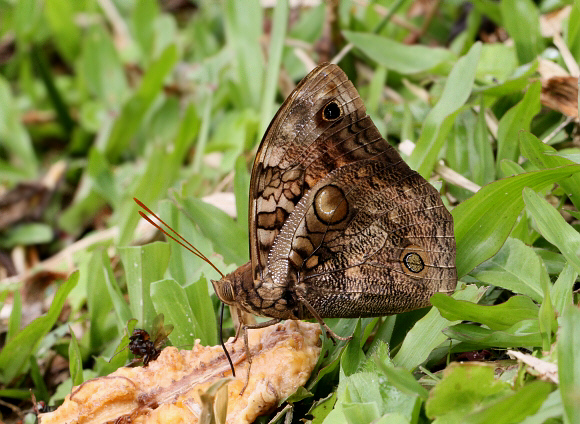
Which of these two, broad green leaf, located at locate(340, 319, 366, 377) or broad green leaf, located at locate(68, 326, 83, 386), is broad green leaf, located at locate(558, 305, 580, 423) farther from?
broad green leaf, located at locate(68, 326, 83, 386)

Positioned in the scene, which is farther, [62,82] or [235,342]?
[62,82]

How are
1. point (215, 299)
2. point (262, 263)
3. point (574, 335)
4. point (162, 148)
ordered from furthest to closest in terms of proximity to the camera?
point (162, 148)
point (215, 299)
point (262, 263)
point (574, 335)

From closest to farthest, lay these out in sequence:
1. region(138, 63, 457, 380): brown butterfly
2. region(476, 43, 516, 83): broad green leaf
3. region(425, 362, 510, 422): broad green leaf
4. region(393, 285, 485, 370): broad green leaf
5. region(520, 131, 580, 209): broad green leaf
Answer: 1. region(425, 362, 510, 422): broad green leaf
2. region(393, 285, 485, 370): broad green leaf
3. region(138, 63, 457, 380): brown butterfly
4. region(520, 131, 580, 209): broad green leaf
5. region(476, 43, 516, 83): broad green leaf

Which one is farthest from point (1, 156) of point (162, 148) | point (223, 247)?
point (223, 247)

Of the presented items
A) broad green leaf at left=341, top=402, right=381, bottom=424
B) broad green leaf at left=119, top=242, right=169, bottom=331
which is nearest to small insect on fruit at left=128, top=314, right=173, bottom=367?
broad green leaf at left=119, top=242, right=169, bottom=331

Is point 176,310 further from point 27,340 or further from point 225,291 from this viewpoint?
point 27,340

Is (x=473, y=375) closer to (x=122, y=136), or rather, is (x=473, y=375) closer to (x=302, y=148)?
(x=302, y=148)
